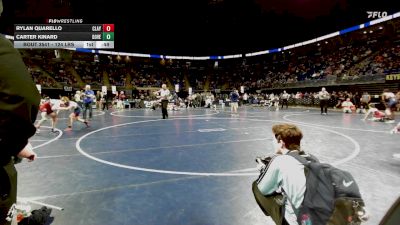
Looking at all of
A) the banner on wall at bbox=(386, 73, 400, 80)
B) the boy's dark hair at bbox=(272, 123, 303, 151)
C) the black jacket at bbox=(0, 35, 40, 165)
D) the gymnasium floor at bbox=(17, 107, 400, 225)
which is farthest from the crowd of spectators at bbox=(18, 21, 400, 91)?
the black jacket at bbox=(0, 35, 40, 165)

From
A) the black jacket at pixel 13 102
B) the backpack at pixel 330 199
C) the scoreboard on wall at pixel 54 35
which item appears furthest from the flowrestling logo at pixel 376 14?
the black jacket at pixel 13 102

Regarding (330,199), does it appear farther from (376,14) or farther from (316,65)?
(316,65)

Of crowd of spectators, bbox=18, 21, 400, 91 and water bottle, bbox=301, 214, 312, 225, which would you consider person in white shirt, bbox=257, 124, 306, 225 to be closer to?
water bottle, bbox=301, 214, 312, 225

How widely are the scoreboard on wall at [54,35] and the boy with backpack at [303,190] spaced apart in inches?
615

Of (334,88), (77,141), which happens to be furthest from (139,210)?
(334,88)

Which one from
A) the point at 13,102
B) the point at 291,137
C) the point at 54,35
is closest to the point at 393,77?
the point at 291,137

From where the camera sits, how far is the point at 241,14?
37.4 m

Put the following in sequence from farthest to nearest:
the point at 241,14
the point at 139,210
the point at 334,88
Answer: the point at 241,14, the point at 334,88, the point at 139,210

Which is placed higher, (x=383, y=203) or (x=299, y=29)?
(x=299, y=29)

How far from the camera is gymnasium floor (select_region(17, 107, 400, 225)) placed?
3.45m

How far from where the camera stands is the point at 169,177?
16.1 feet

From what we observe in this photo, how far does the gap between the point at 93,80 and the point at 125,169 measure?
146 ft

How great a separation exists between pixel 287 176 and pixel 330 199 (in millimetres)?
388

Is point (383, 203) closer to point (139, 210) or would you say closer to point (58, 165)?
point (139, 210)
